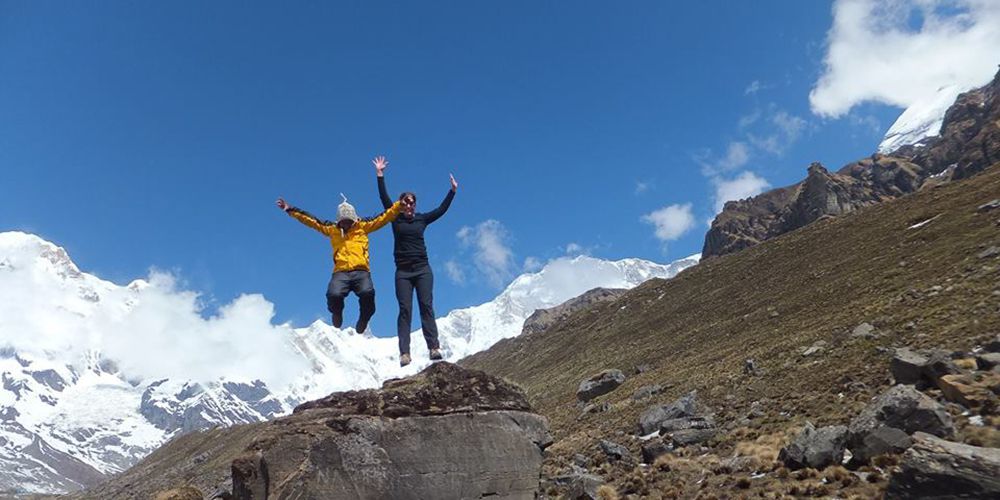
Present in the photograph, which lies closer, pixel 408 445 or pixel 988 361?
pixel 408 445

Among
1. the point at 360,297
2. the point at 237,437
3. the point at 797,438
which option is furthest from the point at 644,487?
the point at 237,437

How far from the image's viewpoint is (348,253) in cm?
1259

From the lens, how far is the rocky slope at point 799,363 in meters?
17.0

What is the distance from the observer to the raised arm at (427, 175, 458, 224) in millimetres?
13430

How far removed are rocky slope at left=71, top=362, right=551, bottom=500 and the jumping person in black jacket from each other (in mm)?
1086

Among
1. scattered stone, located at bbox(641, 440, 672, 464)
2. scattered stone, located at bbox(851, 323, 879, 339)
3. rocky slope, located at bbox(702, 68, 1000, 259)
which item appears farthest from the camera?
rocky slope, located at bbox(702, 68, 1000, 259)

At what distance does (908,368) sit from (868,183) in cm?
17932

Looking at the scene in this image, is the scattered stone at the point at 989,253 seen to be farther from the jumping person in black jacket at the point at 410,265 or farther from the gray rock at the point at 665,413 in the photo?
the jumping person in black jacket at the point at 410,265

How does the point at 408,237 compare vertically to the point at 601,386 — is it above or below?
below

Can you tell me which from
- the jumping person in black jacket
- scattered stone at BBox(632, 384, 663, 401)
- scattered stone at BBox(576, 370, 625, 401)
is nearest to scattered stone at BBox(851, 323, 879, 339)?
scattered stone at BBox(632, 384, 663, 401)

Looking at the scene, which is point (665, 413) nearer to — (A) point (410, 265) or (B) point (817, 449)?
(B) point (817, 449)

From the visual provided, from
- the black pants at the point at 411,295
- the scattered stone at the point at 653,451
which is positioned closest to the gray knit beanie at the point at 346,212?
the black pants at the point at 411,295

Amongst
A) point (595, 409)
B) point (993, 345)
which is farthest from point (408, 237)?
point (595, 409)

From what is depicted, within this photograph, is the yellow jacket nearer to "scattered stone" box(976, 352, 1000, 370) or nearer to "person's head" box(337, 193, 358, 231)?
"person's head" box(337, 193, 358, 231)
